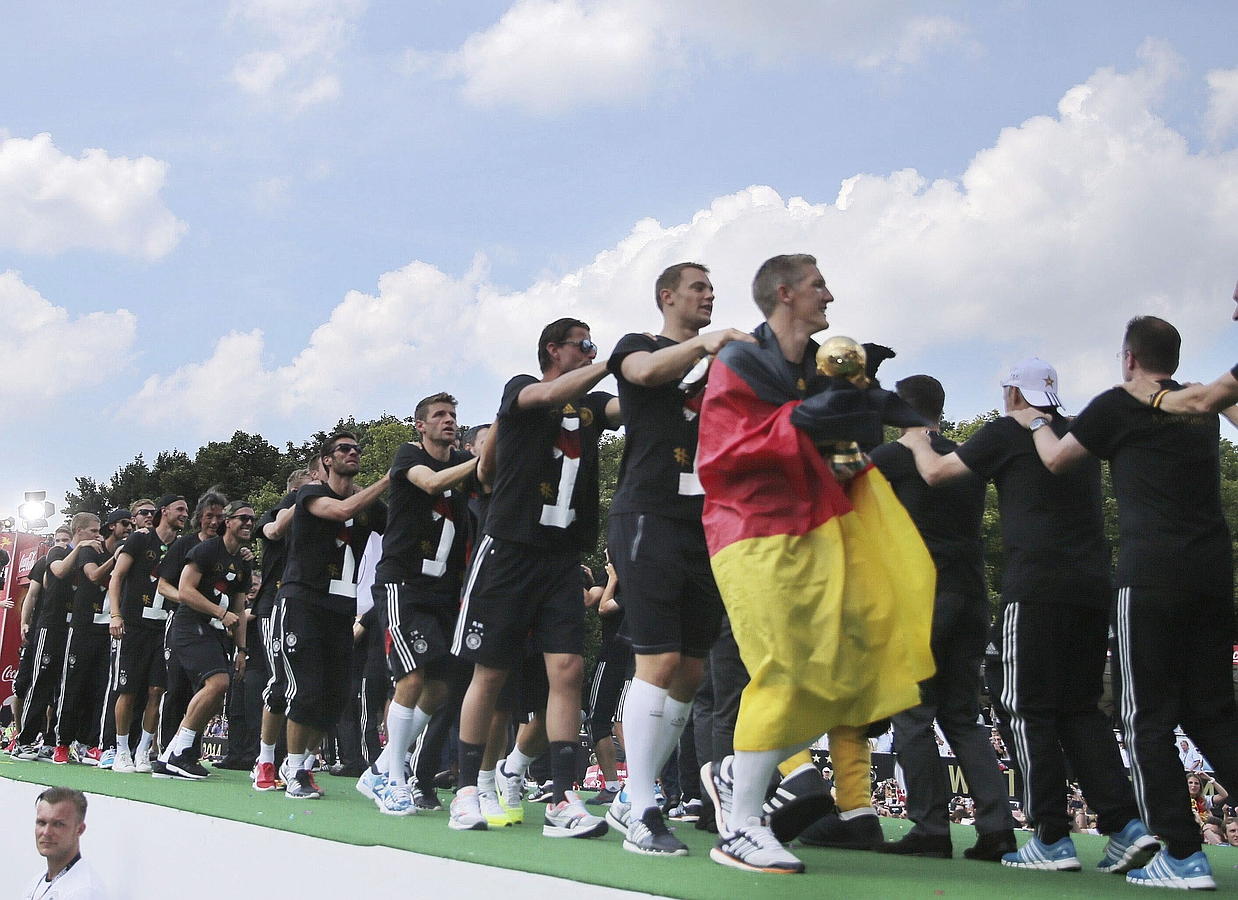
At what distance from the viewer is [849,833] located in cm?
579

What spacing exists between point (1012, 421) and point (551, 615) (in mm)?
2442

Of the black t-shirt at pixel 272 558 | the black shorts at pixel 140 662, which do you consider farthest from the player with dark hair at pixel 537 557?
the black shorts at pixel 140 662

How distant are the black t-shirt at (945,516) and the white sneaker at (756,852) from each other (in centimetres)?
198

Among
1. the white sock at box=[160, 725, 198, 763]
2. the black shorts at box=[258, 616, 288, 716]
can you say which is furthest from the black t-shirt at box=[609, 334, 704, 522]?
the white sock at box=[160, 725, 198, 763]

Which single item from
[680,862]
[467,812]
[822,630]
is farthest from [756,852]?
[467,812]

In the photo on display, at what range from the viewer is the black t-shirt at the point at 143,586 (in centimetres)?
1184

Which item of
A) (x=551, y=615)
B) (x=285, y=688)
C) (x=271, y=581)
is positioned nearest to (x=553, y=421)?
(x=551, y=615)

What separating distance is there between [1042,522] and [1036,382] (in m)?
0.64

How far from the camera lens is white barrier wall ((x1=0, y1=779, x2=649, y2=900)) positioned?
4.57 meters

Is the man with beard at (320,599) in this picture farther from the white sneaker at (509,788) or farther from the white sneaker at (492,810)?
the white sneaker at (492,810)

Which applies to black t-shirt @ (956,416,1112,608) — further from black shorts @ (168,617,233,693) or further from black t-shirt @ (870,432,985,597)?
black shorts @ (168,617,233,693)

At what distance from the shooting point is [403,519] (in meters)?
7.90

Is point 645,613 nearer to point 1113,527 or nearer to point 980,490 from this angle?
point 980,490

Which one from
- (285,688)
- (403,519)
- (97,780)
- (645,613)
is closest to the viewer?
(645,613)
